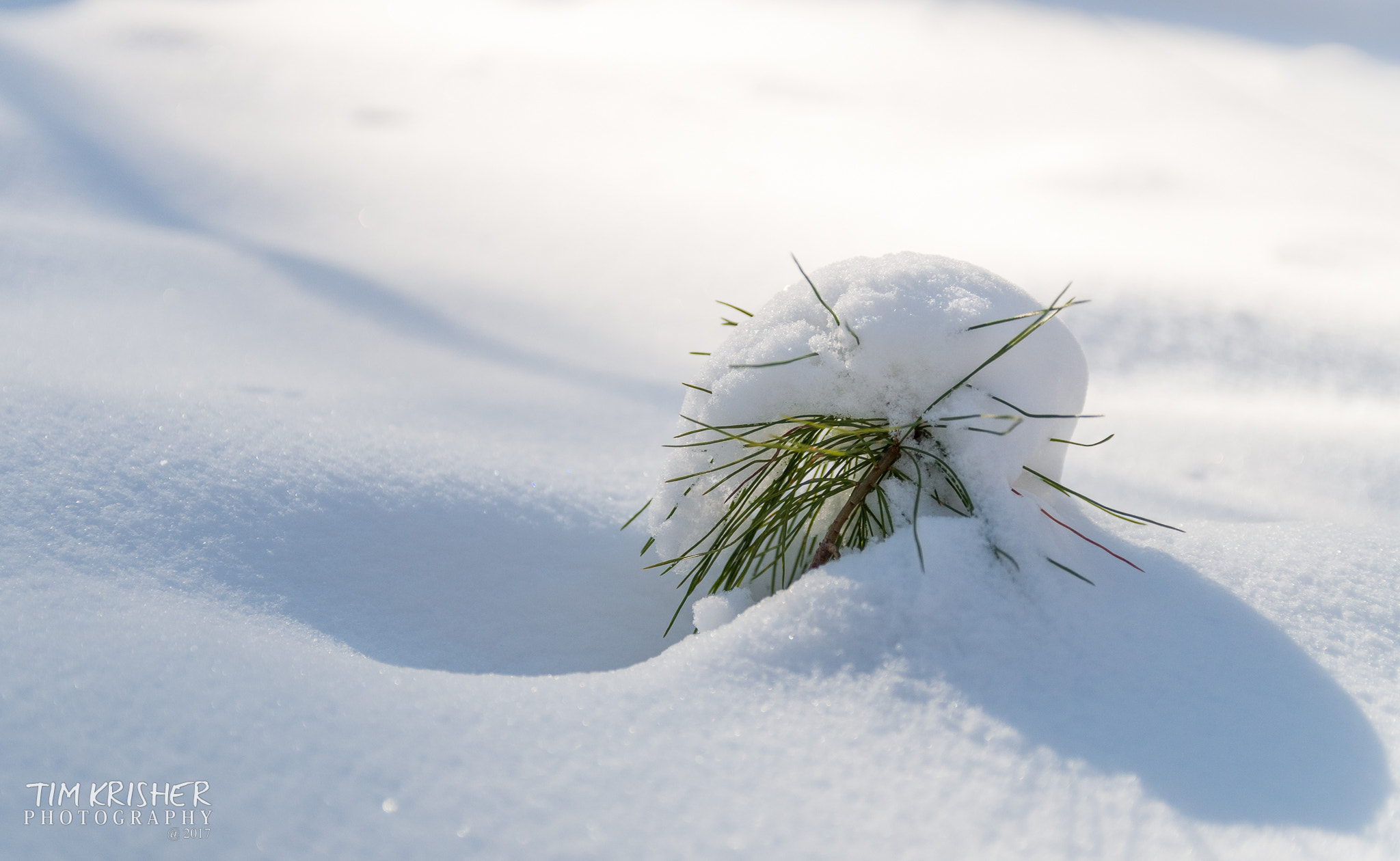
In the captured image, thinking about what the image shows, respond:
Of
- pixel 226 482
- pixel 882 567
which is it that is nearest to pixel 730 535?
pixel 882 567

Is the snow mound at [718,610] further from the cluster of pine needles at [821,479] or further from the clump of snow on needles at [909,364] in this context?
the clump of snow on needles at [909,364]

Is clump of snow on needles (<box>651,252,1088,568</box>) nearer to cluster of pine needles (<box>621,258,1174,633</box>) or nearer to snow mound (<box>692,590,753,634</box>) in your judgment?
cluster of pine needles (<box>621,258,1174,633</box>)

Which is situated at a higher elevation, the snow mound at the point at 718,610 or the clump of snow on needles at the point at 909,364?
the clump of snow on needles at the point at 909,364

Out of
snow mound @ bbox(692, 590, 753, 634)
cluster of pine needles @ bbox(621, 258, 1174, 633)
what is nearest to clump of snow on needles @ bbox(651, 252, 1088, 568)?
cluster of pine needles @ bbox(621, 258, 1174, 633)

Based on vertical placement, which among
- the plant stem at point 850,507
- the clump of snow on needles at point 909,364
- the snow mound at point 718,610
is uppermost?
the clump of snow on needles at point 909,364

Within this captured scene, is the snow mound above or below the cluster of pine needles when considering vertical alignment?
below

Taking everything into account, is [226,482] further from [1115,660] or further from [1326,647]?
[1326,647]

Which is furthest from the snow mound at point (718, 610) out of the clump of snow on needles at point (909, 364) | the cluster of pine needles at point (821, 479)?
the clump of snow on needles at point (909, 364)

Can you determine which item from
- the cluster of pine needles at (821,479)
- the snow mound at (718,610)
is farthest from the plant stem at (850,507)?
the snow mound at (718,610)
